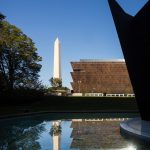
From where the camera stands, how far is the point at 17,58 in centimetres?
3744

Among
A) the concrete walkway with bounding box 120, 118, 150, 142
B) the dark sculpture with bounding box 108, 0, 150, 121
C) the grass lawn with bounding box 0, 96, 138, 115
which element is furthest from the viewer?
the grass lawn with bounding box 0, 96, 138, 115

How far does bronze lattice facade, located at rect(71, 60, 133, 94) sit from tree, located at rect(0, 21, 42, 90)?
2349cm

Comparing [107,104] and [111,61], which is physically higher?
[111,61]

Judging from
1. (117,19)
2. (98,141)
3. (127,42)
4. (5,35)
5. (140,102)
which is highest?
(5,35)

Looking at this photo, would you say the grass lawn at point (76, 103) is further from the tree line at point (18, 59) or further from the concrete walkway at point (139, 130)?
the concrete walkway at point (139, 130)

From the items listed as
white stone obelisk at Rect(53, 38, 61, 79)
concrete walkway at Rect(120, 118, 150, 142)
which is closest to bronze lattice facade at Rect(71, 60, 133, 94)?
white stone obelisk at Rect(53, 38, 61, 79)

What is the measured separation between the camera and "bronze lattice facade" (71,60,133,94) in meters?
62.3

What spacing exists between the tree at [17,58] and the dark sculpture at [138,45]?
885 inches

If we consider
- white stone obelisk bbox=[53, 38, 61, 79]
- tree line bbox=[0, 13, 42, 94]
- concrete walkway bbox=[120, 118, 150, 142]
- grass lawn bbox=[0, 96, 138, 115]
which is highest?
white stone obelisk bbox=[53, 38, 61, 79]

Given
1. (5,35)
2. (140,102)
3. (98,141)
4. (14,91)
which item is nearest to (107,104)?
(14,91)

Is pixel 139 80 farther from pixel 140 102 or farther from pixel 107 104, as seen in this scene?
pixel 107 104

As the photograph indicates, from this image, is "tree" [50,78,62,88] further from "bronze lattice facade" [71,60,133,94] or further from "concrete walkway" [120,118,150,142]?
"concrete walkway" [120,118,150,142]

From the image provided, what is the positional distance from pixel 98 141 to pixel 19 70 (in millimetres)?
27338

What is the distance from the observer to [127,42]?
15141 millimetres
